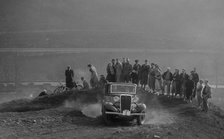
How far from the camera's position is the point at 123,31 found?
253ft

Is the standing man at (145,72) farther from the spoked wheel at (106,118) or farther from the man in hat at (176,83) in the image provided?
the spoked wheel at (106,118)

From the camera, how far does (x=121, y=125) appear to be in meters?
17.0

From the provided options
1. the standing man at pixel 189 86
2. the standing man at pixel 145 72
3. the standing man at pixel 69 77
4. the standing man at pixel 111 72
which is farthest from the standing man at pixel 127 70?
the standing man at pixel 189 86

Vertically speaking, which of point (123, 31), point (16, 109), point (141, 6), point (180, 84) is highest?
point (141, 6)

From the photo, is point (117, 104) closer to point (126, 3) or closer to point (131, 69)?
point (131, 69)

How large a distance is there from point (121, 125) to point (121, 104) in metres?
0.95

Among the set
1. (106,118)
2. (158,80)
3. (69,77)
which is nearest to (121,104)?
(106,118)

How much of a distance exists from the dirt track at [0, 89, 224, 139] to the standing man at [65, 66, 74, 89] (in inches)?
169

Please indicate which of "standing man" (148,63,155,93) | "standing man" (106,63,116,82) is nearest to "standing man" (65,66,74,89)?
"standing man" (106,63,116,82)

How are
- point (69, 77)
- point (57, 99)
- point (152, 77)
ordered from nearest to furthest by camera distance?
1. point (152, 77)
2. point (57, 99)
3. point (69, 77)

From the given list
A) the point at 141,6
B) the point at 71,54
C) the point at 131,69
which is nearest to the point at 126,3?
the point at 141,6

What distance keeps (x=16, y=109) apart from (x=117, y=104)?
24.5 feet

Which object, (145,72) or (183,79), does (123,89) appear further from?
(145,72)

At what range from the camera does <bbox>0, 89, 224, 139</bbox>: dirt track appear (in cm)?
1475
